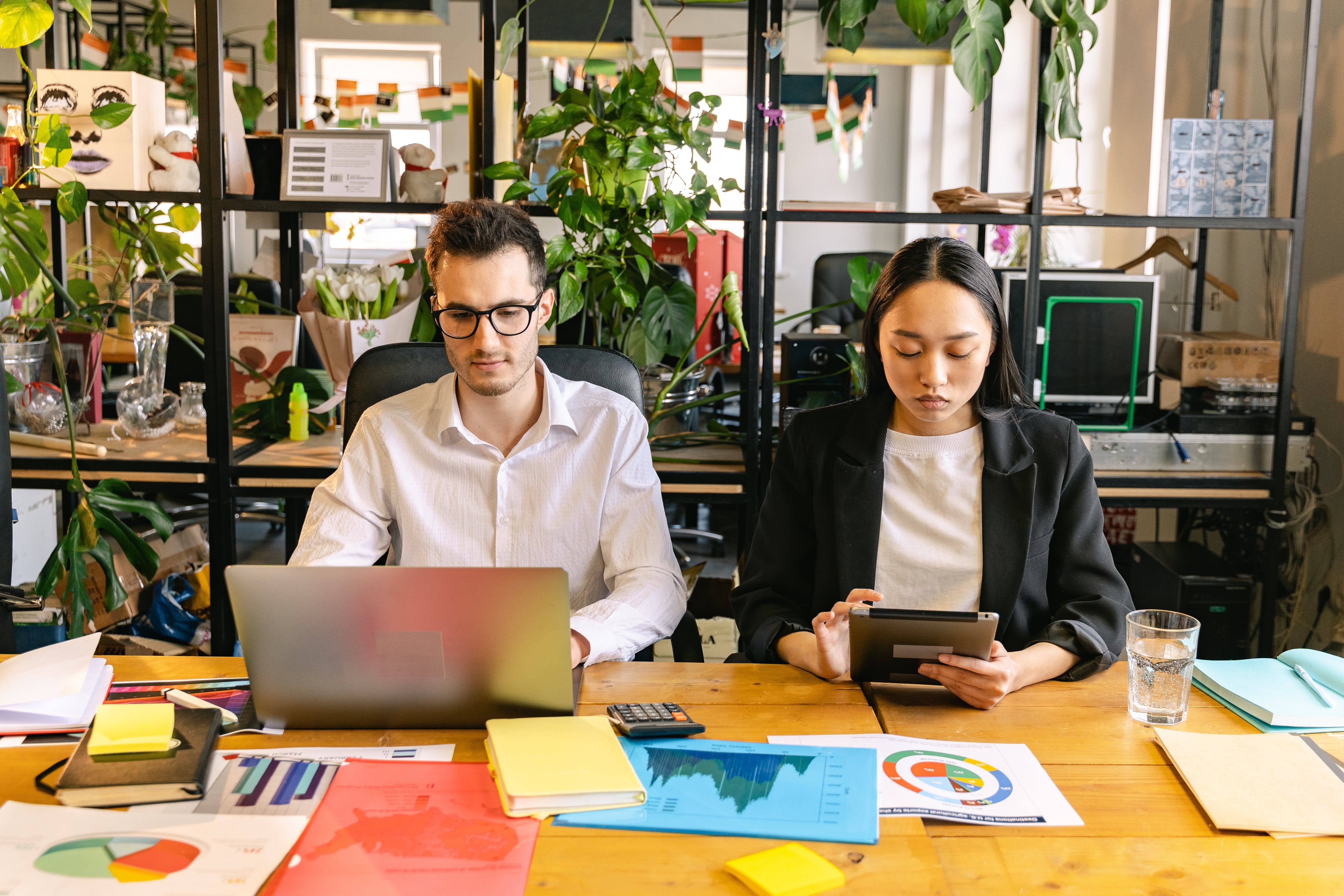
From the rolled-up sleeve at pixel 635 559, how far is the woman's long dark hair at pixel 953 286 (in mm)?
376

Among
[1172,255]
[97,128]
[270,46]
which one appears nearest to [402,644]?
[97,128]

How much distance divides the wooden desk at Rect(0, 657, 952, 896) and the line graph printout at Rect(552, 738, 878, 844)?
0.01 meters

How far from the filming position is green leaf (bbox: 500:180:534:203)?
231 cm

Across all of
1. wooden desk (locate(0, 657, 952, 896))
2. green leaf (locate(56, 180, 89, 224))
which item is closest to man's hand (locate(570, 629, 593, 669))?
wooden desk (locate(0, 657, 952, 896))

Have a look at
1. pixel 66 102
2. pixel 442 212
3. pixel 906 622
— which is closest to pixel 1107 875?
pixel 906 622

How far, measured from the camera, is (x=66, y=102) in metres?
2.39

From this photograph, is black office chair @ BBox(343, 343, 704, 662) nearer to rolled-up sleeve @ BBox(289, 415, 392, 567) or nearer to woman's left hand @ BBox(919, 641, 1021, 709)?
rolled-up sleeve @ BBox(289, 415, 392, 567)

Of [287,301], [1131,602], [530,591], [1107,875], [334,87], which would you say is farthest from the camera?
[334,87]

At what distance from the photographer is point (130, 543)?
231 centimetres

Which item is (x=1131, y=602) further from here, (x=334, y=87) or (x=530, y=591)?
(x=334, y=87)

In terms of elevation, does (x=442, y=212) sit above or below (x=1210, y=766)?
above

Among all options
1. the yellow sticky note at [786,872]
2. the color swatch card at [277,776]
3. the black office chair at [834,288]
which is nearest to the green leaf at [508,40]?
the color swatch card at [277,776]

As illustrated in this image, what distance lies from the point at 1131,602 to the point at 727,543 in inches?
129

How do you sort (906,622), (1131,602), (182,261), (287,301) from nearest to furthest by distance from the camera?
(906,622) < (1131,602) < (287,301) < (182,261)
